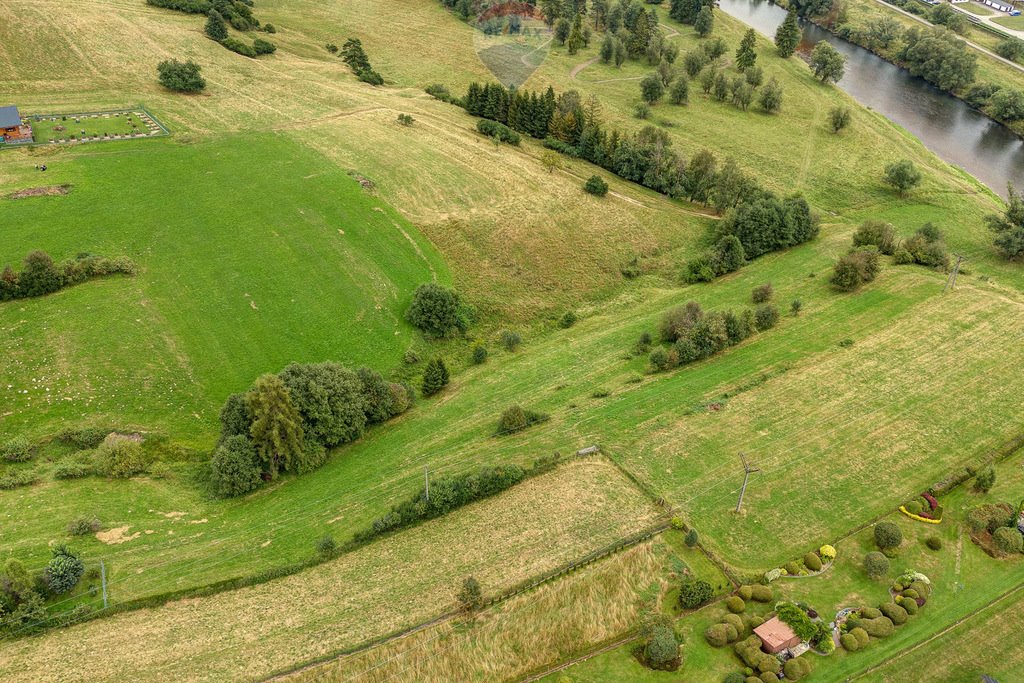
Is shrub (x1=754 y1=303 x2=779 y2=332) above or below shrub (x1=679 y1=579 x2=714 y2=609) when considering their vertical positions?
above

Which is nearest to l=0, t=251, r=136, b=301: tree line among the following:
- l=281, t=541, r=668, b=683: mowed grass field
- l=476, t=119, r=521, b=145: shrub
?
l=281, t=541, r=668, b=683: mowed grass field

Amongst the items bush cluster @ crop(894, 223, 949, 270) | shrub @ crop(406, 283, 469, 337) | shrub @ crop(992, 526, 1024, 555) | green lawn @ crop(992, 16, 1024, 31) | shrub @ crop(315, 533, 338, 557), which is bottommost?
shrub @ crop(315, 533, 338, 557)

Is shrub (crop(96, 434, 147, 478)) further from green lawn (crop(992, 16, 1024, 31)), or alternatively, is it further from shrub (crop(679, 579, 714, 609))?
green lawn (crop(992, 16, 1024, 31))

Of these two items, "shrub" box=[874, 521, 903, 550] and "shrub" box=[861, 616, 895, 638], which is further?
"shrub" box=[874, 521, 903, 550]

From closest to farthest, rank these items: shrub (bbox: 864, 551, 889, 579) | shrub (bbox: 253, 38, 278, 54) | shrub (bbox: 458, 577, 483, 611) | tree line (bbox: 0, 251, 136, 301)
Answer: shrub (bbox: 458, 577, 483, 611) → shrub (bbox: 864, 551, 889, 579) → tree line (bbox: 0, 251, 136, 301) → shrub (bbox: 253, 38, 278, 54)

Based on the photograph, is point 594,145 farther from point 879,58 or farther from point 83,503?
point 879,58

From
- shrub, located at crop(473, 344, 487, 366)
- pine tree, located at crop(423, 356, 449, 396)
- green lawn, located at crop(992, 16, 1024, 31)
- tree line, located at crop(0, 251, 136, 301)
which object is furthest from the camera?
green lawn, located at crop(992, 16, 1024, 31)

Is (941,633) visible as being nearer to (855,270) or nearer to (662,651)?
(662,651)

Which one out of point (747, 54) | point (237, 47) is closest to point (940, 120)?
point (747, 54)
